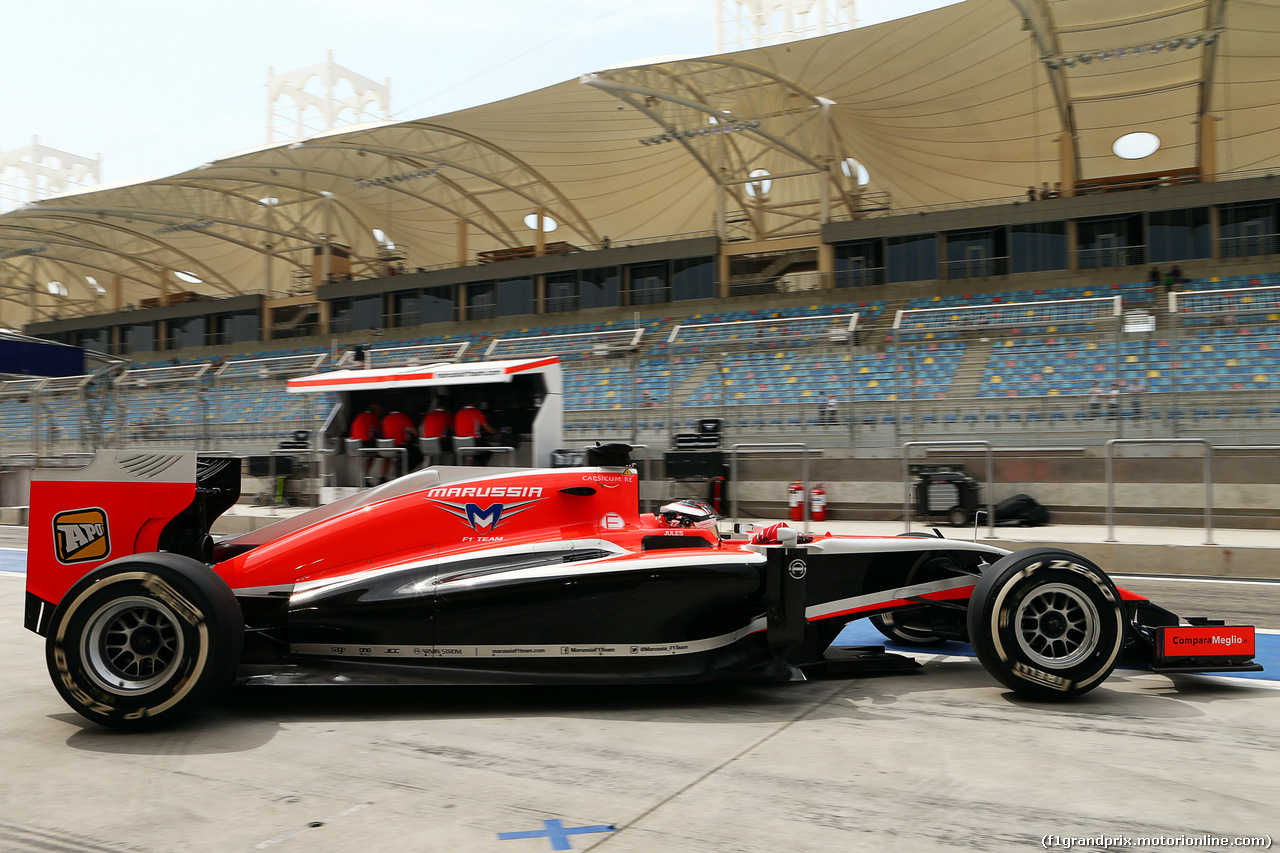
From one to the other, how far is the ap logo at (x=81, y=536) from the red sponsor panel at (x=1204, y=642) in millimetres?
5496

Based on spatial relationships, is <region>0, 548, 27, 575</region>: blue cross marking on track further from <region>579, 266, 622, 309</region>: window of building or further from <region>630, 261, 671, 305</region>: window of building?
<region>579, 266, 622, 309</region>: window of building

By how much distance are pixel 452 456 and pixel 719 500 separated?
4.01 metres

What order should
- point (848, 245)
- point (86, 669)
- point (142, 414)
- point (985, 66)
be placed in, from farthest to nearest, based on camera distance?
1. point (848, 245)
2. point (985, 66)
3. point (142, 414)
4. point (86, 669)

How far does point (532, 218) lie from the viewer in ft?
152

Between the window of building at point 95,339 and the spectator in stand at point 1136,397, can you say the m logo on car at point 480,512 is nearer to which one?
the spectator in stand at point 1136,397

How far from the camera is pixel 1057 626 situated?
14.5ft

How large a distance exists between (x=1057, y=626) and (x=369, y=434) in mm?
11423

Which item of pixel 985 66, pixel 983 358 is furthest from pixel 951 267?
pixel 983 358

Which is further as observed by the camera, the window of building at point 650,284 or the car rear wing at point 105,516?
the window of building at point 650,284

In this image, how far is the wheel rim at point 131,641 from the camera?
4.19 m

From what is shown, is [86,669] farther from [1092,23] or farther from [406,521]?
[1092,23]

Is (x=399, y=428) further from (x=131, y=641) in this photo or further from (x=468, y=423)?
(x=131, y=641)

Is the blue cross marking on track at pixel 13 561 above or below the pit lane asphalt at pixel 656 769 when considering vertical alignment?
below

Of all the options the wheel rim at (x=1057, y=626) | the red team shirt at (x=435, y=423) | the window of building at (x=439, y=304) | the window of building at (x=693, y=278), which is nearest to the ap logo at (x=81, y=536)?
the wheel rim at (x=1057, y=626)
